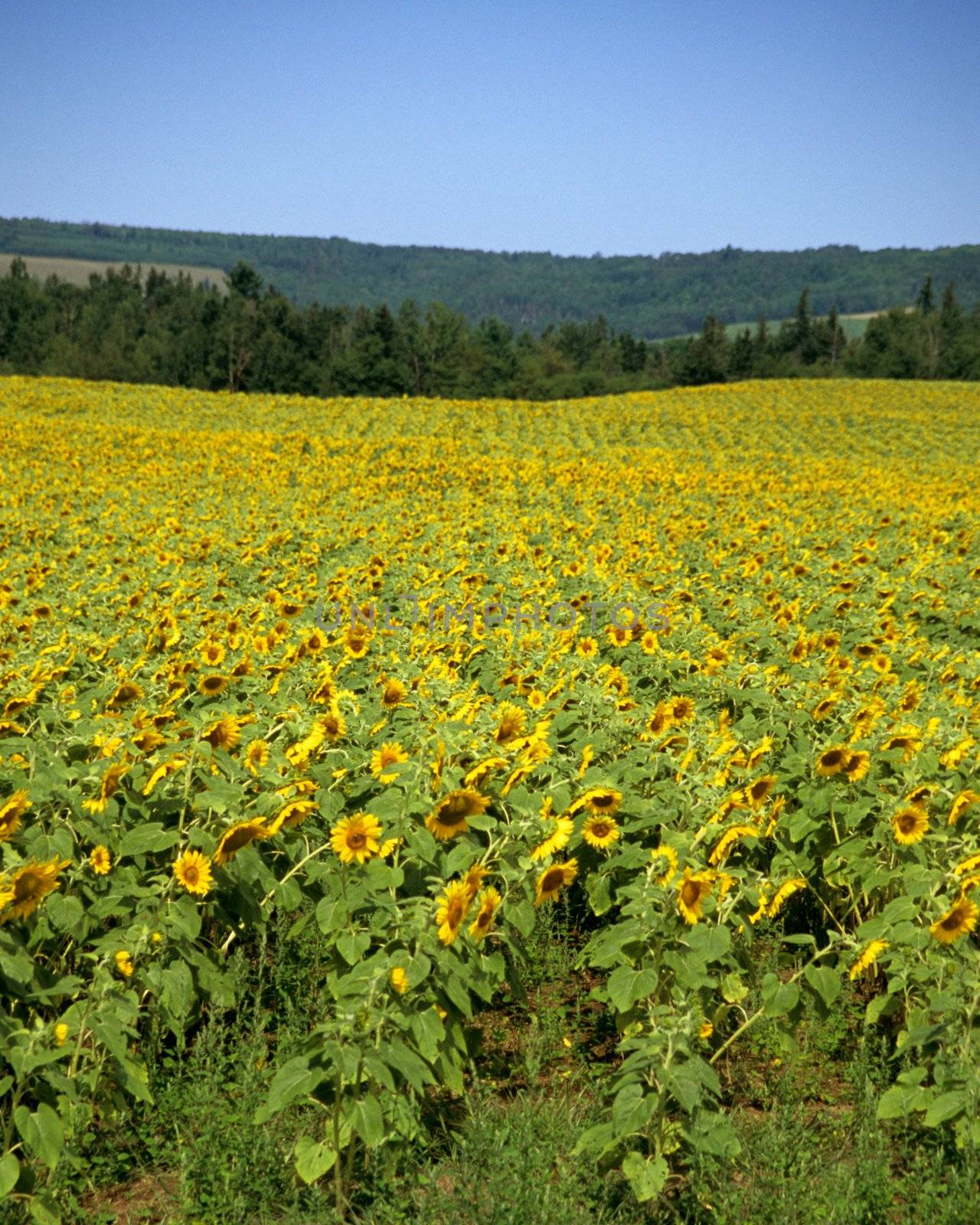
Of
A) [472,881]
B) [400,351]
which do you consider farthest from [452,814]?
[400,351]

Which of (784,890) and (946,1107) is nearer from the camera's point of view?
(946,1107)

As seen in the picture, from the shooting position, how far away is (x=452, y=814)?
365cm

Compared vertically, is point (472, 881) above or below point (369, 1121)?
above

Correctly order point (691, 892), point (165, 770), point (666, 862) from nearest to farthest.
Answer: point (691, 892) < point (666, 862) < point (165, 770)

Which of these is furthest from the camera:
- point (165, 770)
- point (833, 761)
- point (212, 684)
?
point (212, 684)

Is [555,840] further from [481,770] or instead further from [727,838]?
[727,838]

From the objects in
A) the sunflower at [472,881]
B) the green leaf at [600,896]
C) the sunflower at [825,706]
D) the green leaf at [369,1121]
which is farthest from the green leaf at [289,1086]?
the sunflower at [825,706]

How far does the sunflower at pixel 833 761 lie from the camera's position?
13.6 ft

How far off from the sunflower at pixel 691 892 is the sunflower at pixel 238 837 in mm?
1347

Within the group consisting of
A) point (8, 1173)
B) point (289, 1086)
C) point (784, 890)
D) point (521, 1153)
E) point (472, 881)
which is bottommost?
point (521, 1153)

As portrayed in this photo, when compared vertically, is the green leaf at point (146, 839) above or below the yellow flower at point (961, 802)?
below

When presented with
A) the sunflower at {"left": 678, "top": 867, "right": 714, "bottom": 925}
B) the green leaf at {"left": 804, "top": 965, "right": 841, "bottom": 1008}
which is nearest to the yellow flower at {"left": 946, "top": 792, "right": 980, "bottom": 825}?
the green leaf at {"left": 804, "top": 965, "right": 841, "bottom": 1008}

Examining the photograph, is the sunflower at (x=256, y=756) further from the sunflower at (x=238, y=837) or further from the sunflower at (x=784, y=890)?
the sunflower at (x=784, y=890)

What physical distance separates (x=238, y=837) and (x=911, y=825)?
2.37m
